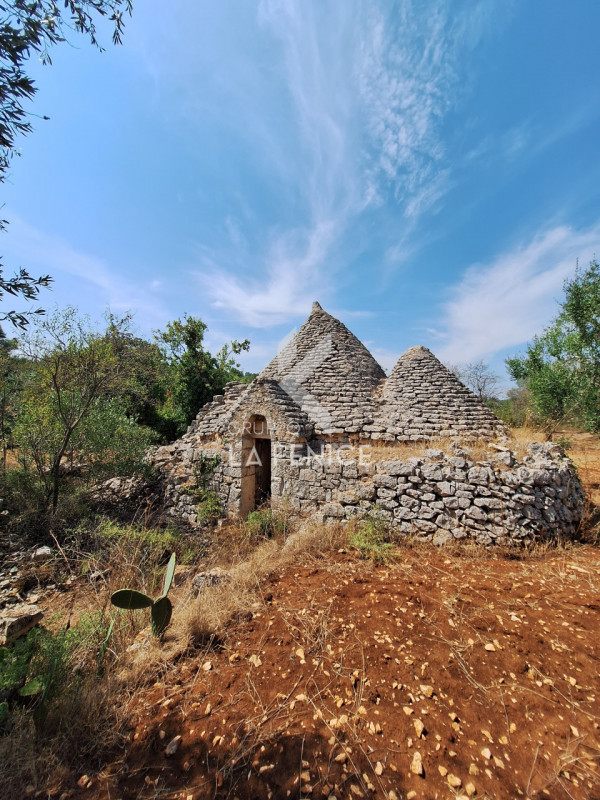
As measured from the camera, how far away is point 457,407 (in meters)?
7.50

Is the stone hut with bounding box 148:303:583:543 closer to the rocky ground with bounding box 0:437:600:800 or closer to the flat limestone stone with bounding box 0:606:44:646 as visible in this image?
the rocky ground with bounding box 0:437:600:800

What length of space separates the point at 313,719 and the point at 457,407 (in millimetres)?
Result: 7052

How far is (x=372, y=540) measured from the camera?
4.83m

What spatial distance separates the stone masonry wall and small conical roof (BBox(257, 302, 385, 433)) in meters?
1.51

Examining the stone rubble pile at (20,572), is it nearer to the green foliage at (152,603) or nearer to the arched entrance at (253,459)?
the green foliage at (152,603)

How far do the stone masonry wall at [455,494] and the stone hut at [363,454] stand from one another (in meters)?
0.02

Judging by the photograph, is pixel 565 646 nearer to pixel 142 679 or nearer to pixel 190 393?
pixel 142 679

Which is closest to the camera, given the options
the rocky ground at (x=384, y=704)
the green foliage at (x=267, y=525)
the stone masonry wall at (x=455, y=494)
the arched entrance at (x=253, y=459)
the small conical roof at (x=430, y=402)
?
the rocky ground at (x=384, y=704)

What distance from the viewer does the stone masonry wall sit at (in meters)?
4.74

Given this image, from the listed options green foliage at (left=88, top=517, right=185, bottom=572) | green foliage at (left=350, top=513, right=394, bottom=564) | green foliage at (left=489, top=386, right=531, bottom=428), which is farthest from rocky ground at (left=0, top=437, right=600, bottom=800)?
green foliage at (left=489, top=386, right=531, bottom=428)

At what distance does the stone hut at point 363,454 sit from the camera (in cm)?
489

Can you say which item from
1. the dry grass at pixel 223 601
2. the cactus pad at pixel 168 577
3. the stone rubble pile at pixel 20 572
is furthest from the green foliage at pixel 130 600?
the stone rubble pile at pixel 20 572

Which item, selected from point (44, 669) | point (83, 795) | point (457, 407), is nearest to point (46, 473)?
point (44, 669)

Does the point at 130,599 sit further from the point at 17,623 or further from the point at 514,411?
the point at 514,411
